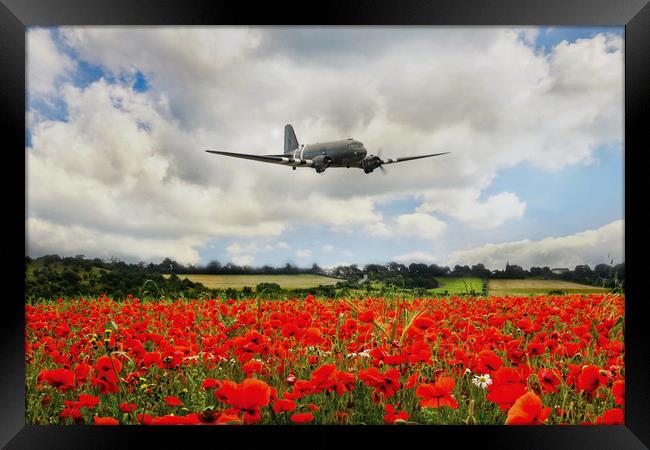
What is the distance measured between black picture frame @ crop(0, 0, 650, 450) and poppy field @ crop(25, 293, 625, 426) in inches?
3.5

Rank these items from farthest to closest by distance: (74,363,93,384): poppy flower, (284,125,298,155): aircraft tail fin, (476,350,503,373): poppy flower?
(284,125,298,155): aircraft tail fin, (74,363,93,384): poppy flower, (476,350,503,373): poppy flower

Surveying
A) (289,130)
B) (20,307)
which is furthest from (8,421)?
(289,130)

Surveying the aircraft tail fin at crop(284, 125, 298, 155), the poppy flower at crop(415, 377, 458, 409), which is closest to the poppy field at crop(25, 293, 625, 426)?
the poppy flower at crop(415, 377, 458, 409)

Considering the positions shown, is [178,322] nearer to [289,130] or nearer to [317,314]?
[317,314]

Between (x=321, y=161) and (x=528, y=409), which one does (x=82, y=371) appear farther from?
(x=321, y=161)

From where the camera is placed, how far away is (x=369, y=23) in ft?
8.07

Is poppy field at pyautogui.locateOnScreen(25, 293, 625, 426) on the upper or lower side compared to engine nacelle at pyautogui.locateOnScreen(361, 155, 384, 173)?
lower

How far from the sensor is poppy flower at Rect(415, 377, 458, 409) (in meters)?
1.89

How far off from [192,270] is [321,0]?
9.53ft

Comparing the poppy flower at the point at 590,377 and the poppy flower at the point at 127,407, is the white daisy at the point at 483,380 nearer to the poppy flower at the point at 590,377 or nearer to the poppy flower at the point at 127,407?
the poppy flower at the point at 590,377

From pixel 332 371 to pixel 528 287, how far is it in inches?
135

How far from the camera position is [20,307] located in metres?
2.54

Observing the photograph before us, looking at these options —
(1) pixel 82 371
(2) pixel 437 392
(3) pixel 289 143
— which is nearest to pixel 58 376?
(1) pixel 82 371

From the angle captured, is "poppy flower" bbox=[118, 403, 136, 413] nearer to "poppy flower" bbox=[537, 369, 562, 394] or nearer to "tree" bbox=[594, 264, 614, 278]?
"poppy flower" bbox=[537, 369, 562, 394]
